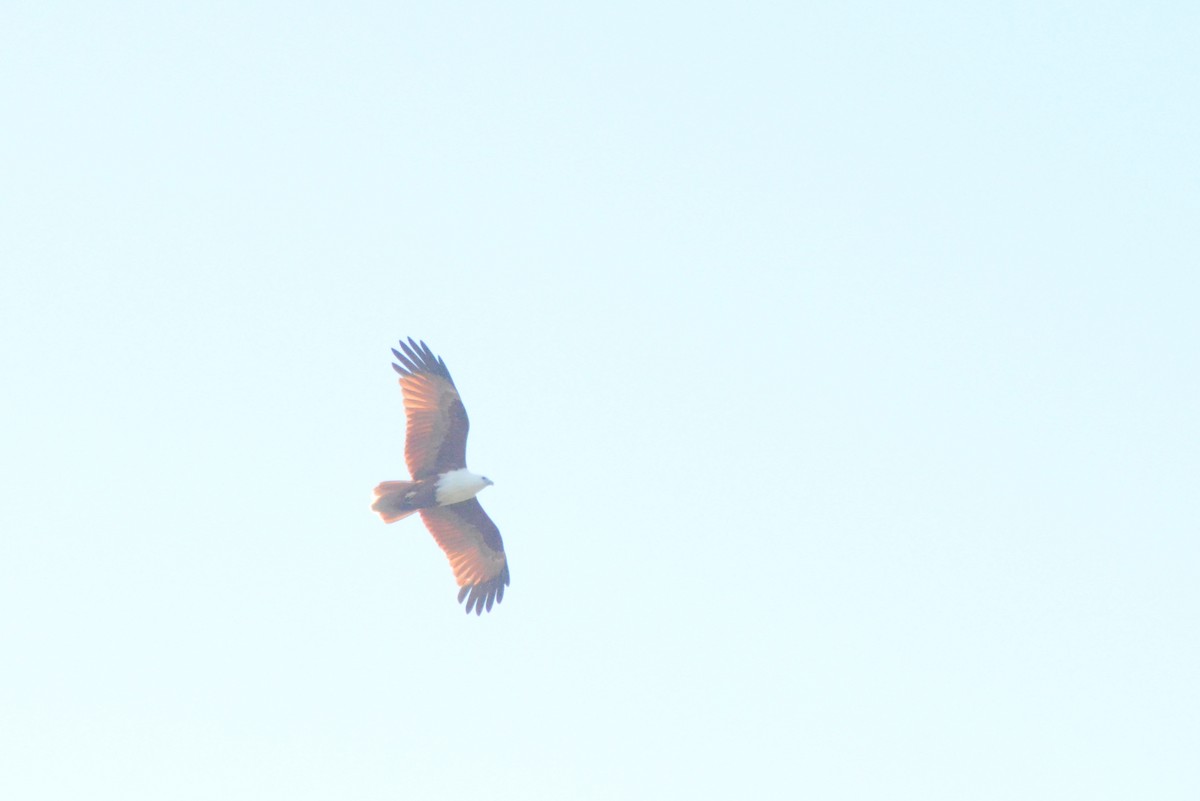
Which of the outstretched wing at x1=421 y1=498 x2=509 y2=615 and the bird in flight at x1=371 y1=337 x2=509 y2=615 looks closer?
the bird in flight at x1=371 y1=337 x2=509 y2=615

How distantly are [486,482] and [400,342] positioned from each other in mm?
2129

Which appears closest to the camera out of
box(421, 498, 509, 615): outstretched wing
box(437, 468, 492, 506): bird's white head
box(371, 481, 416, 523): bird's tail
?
box(371, 481, 416, 523): bird's tail

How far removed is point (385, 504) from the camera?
21.3 meters

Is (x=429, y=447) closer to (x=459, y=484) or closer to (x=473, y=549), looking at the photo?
(x=459, y=484)

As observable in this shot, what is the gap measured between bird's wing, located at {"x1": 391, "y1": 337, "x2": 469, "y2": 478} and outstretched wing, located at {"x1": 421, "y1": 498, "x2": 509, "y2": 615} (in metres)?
1.04

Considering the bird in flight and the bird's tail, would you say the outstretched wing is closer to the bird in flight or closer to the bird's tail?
the bird in flight

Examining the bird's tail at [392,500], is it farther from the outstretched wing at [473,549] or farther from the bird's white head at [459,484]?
the outstretched wing at [473,549]

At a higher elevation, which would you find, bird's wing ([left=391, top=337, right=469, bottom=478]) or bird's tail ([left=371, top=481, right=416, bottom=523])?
bird's wing ([left=391, top=337, right=469, bottom=478])

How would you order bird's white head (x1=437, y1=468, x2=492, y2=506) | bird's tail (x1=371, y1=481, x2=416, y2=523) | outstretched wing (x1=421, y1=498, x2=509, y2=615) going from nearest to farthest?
bird's tail (x1=371, y1=481, x2=416, y2=523)
bird's white head (x1=437, y1=468, x2=492, y2=506)
outstretched wing (x1=421, y1=498, x2=509, y2=615)

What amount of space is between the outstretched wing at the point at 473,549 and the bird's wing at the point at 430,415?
3.43ft

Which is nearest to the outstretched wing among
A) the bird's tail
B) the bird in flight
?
the bird in flight

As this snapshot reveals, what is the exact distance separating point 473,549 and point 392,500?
2.06 metres

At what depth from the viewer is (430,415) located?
860 inches

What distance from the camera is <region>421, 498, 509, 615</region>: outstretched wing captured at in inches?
894
